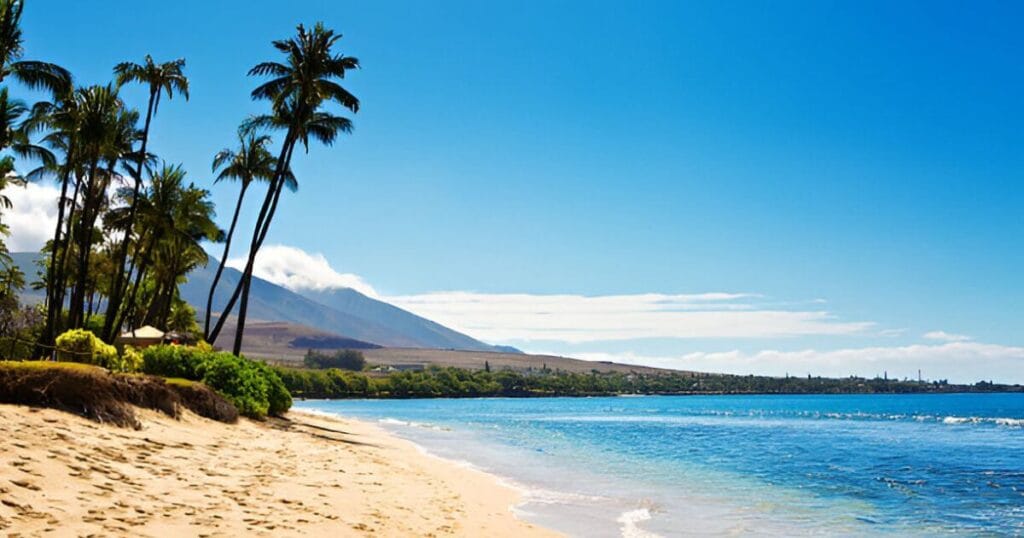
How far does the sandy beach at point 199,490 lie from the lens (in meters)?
9.52

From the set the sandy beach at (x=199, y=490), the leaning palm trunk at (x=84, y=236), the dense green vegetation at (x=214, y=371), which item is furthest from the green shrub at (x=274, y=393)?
the sandy beach at (x=199, y=490)

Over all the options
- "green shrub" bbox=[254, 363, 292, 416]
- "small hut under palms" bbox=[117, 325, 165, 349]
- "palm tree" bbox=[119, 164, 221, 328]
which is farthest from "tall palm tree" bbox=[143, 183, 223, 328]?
"green shrub" bbox=[254, 363, 292, 416]

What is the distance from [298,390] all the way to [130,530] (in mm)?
134191

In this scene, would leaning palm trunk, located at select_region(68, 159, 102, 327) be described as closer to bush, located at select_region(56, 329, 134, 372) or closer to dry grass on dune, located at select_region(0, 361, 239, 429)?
bush, located at select_region(56, 329, 134, 372)

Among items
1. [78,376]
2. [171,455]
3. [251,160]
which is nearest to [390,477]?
[171,455]

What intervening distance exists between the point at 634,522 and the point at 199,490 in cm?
869

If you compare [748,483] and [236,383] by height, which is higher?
[236,383]

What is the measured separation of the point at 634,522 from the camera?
16.2 metres

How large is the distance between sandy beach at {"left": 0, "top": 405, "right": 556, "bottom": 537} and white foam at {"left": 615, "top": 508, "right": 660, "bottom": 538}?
2023 mm

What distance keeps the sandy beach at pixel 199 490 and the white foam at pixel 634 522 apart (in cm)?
202

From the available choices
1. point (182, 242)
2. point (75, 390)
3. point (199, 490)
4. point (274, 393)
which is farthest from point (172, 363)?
point (182, 242)

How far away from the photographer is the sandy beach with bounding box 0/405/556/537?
31.2ft

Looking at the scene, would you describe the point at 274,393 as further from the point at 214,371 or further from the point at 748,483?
the point at 748,483

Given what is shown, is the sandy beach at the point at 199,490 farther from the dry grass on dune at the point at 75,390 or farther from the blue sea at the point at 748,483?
the blue sea at the point at 748,483
